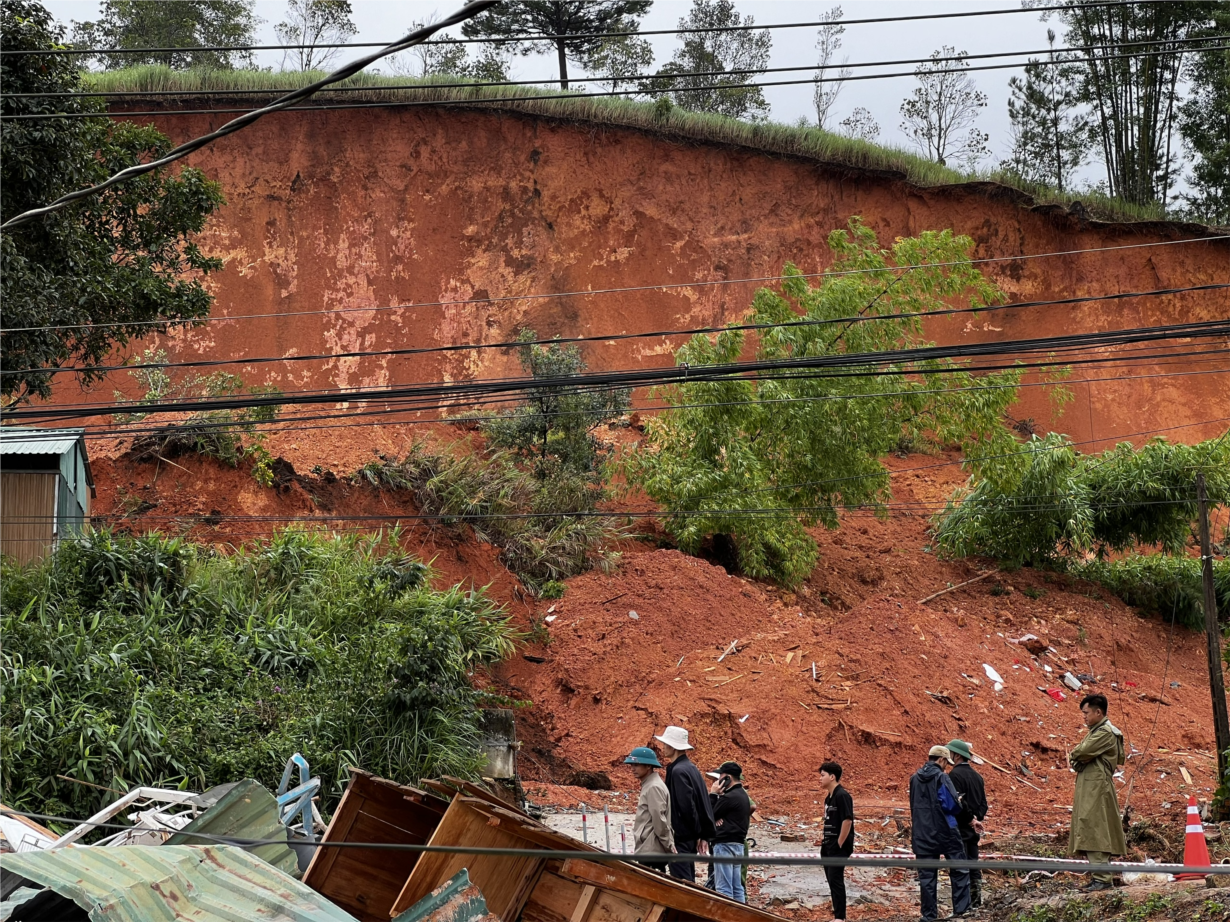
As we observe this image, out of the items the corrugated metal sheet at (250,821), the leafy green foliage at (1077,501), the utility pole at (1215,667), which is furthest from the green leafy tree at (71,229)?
the leafy green foliage at (1077,501)

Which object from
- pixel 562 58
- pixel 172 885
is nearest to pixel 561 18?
pixel 562 58

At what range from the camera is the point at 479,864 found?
7.25m

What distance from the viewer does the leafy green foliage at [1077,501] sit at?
23062mm

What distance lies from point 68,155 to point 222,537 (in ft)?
25.1

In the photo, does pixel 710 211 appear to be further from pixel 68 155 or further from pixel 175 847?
pixel 175 847

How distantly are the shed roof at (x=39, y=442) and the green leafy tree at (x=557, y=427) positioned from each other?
363 inches

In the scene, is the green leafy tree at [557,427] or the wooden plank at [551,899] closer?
the wooden plank at [551,899]

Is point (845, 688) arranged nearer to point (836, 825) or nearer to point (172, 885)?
point (836, 825)

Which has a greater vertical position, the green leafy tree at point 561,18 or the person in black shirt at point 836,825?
the green leafy tree at point 561,18

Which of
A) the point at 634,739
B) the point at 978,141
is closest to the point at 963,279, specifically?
the point at 634,739

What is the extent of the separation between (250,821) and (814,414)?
14.7 metres

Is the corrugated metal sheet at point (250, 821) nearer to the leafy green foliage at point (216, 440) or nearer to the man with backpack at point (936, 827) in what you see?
the man with backpack at point (936, 827)

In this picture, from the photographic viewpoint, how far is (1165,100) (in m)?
36.7

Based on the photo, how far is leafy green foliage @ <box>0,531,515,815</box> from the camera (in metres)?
12.3
